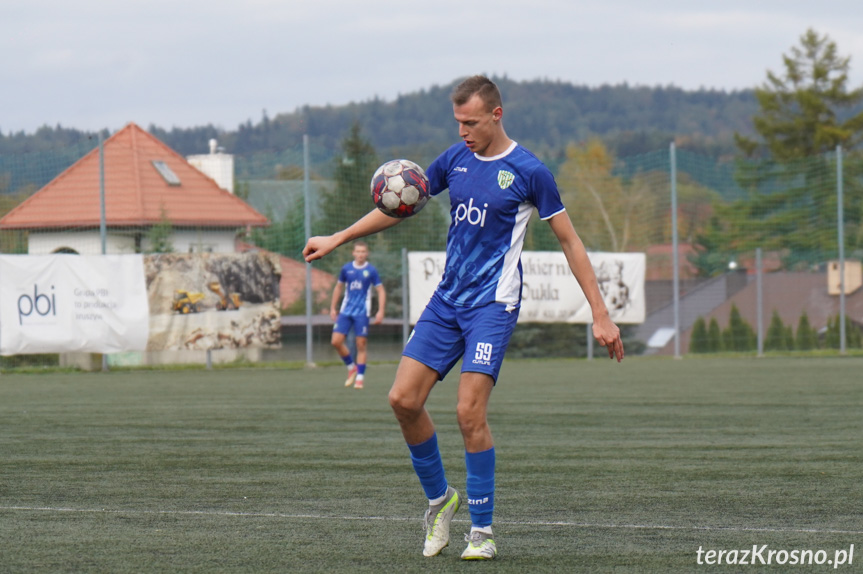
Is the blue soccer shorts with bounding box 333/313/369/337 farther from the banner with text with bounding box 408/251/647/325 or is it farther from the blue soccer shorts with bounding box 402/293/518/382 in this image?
the blue soccer shorts with bounding box 402/293/518/382

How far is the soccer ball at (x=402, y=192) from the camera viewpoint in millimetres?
5203

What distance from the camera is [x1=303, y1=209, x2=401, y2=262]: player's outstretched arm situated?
5.07 meters

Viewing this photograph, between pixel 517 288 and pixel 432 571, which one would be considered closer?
pixel 432 571

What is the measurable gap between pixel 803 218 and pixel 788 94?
3026 cm

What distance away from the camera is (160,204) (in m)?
21.0

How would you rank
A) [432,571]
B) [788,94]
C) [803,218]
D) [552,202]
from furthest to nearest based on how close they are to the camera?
1. [788,94]
2. [803,218]
3. [552,202]
4. [432,571]

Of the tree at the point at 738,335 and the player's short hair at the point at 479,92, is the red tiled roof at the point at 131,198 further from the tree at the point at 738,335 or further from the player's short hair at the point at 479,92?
the player's short hair at the point at 479,92

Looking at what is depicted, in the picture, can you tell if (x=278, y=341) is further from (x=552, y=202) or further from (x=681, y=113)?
(x=681, y=113)

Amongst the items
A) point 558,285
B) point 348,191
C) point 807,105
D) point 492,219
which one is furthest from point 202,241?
point 807,105

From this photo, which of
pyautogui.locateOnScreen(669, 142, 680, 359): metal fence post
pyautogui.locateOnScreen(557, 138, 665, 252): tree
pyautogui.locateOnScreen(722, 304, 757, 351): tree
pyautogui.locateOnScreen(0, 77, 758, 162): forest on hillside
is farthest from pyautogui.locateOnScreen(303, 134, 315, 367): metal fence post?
pyautogui.locateOnScreen(0, 77, 758, 162): forest on hillside

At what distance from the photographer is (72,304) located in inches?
709

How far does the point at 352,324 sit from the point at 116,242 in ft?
18.5

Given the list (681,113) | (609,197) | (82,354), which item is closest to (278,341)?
(82,354)

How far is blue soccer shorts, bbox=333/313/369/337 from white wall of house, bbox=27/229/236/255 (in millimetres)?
4871
